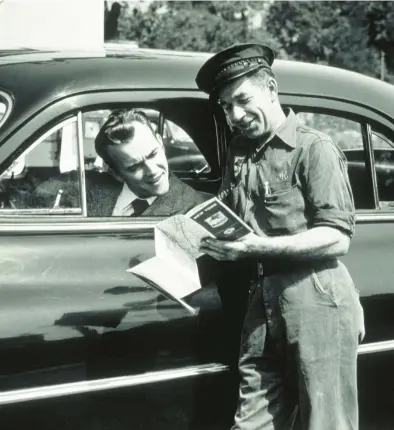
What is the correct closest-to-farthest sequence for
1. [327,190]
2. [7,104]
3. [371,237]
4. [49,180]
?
[327,190] → [7,104] → [49,180] → [371,237]

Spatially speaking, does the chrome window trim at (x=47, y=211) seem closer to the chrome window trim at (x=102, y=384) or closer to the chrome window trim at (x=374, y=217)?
the chrome window trim at (x=102, y=384)

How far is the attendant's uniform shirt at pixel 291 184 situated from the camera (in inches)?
106

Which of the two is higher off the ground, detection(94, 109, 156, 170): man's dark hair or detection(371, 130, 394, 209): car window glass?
detection(94, 109, 156, 170): man's dark hair

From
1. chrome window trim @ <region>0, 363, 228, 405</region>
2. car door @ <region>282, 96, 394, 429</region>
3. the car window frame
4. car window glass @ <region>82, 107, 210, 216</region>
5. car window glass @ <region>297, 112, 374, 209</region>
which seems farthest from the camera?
car window glass @ <region>297, 112, 374, 209</region>

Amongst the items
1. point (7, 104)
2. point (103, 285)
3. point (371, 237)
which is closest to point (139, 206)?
point (103, 285)

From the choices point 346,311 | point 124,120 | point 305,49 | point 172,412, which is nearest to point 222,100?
point 124,120

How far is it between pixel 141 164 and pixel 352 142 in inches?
38.3

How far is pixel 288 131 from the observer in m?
2.83

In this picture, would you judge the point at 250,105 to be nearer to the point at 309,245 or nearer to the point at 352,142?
the point at 309,245

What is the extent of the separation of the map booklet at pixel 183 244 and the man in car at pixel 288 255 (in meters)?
0.04

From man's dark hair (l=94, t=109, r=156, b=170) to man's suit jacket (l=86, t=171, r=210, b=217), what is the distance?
11cm

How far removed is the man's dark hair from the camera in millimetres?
2986

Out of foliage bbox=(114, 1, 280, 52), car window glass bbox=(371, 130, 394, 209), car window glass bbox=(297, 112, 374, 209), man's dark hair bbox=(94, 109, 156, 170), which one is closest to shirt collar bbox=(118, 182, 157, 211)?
man's dark hair bbox=(94, 109, 156, 170)

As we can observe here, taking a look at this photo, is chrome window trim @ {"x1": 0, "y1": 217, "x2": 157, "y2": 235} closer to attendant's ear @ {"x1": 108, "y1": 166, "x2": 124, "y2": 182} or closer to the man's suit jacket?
the man's suit jacket
